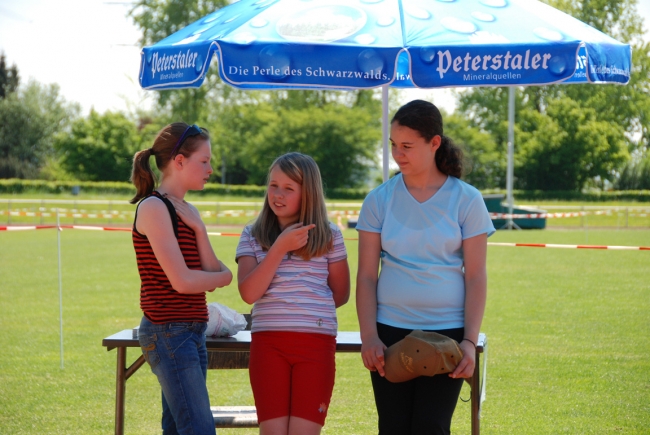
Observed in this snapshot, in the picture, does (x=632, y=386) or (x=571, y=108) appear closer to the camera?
(x=632, y=386)

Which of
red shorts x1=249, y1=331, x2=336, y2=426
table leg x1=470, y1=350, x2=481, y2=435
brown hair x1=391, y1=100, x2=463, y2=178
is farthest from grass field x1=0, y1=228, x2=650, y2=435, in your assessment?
brown hair x1=391, y1=100, x2=463, y2=178

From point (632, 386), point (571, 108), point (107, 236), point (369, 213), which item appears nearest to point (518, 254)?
point (632, 386)

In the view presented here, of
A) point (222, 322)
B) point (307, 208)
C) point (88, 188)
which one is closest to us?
point (307, 208)

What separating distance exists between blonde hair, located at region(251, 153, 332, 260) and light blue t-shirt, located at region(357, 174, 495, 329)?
28 cm

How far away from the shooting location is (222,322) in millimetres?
4156

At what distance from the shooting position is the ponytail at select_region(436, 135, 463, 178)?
342cm

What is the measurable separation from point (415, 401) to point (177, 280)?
1.13 meters

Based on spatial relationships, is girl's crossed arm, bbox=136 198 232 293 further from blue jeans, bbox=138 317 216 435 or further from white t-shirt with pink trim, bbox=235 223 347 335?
white t-shirt with pink trim, bbox=235 223 347 335

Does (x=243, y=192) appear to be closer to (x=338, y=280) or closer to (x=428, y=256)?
(x=338, y=280)

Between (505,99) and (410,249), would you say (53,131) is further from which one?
(410,249)

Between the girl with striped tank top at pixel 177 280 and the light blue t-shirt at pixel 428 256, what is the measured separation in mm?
745

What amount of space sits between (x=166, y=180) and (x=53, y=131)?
227ft

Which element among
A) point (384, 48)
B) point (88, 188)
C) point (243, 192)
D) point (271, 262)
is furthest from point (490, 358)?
point (88, 188)

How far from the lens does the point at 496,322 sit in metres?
9.79
